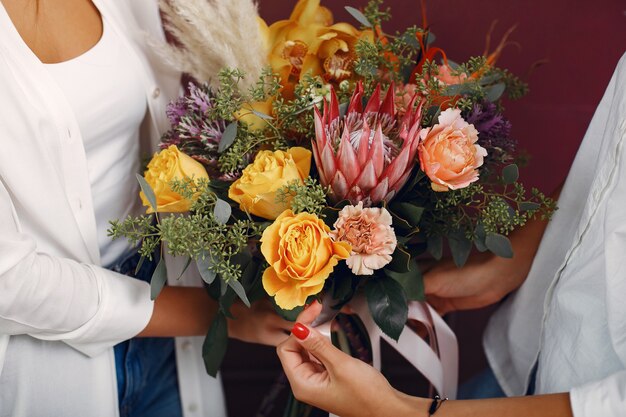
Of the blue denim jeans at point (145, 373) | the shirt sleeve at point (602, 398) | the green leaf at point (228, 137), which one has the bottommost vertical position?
the blue denim jeans at point (145, 373)

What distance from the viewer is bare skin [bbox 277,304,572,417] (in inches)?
31.3

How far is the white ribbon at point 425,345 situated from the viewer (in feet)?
3.13

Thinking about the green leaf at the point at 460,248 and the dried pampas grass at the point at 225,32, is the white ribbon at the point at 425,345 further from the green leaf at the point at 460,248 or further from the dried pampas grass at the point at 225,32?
the dried pampas grass at the point at 225,32

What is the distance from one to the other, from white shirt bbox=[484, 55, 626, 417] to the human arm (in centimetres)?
3

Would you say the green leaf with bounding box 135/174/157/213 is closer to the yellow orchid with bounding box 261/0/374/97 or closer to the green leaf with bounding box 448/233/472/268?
the yellow orchid with bounding box 261/0/374/97

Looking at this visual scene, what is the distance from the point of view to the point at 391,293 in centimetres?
84

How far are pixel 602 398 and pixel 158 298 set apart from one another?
0.61 meters

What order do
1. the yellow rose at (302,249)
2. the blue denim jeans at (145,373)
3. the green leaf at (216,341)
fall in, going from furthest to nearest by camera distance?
the blue denim jeans at (145,373) < the green leaf at (216,341) < the yellow rose at (302,249)

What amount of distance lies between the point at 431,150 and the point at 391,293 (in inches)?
7.8

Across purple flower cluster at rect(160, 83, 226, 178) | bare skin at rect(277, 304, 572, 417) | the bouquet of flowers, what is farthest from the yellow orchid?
bare skin at rect(277, 304, 572, 417)

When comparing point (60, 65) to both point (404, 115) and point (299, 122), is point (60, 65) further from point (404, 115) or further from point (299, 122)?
point (404, 115)

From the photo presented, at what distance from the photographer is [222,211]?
2.51 ft

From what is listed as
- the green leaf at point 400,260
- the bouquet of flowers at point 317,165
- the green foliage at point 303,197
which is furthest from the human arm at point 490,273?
the green foliage at point 303,197

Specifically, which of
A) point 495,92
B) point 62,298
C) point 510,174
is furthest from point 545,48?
point 62,298
